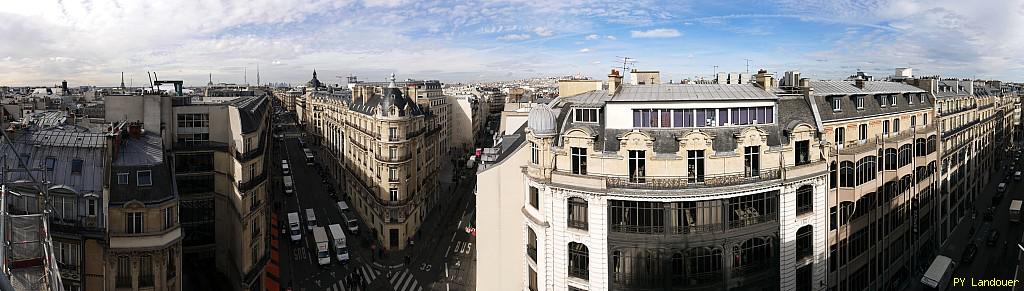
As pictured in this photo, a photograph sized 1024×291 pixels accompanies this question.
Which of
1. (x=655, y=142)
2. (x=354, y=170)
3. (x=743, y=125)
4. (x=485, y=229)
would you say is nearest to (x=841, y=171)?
(x=743, y=125)

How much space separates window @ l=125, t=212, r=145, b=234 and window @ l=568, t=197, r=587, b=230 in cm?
2476

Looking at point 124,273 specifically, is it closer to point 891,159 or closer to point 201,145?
point 201,145

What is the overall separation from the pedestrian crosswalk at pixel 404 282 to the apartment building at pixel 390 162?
10.8 m

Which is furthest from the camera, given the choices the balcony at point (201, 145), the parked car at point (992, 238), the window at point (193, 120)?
the parked car at point (992, 238)

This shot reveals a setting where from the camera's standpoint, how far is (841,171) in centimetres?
4841

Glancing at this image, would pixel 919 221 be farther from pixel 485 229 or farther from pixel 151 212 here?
pixel 151 212

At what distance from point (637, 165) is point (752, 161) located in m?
7.39

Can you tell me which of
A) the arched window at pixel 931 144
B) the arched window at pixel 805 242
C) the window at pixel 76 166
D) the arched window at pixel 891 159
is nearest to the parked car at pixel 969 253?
the arched window at pixel 931 144

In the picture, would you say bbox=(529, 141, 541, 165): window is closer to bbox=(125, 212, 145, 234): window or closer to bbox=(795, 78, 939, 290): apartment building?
bbox=(795, 78, 939, 290): apartment building

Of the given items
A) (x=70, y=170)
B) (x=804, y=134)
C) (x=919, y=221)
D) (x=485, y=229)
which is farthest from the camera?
(x=919, y=221)

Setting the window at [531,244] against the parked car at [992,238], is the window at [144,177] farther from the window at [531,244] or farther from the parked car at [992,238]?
the parked car at [992,238]

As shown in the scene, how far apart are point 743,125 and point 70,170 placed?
39.4 metres

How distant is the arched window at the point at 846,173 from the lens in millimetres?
48253

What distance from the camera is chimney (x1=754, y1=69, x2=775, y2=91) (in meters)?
48.1
